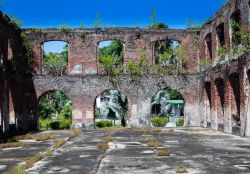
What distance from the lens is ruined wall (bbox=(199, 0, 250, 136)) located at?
16.6 m

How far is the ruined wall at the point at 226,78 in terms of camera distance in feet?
54.5

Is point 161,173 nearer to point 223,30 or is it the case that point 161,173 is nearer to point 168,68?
point 223,30

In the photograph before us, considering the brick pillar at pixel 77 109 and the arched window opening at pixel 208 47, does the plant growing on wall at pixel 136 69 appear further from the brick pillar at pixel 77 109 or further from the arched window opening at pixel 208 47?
the arched window opening at pixel 208 47

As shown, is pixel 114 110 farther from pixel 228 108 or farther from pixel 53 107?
pixel 228 108

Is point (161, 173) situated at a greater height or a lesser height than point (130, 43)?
lesser

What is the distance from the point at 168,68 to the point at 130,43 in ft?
8.85

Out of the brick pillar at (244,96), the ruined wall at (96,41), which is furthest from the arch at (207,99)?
the brick pillar at (244,96)

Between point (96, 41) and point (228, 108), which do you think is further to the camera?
point (96, 41)

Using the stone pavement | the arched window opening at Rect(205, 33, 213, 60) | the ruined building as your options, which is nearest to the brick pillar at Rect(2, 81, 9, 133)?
the ruined building

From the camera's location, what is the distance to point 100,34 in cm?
2498

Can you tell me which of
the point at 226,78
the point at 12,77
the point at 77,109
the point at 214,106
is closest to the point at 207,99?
the point at 214,106

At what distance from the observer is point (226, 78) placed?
61.8ft

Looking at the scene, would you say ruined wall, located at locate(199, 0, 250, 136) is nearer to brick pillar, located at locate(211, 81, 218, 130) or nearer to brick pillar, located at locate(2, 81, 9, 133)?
brick pillar, located at locate(211, 81, 218, 130)

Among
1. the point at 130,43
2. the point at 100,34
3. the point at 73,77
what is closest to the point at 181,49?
the point at 130,43
